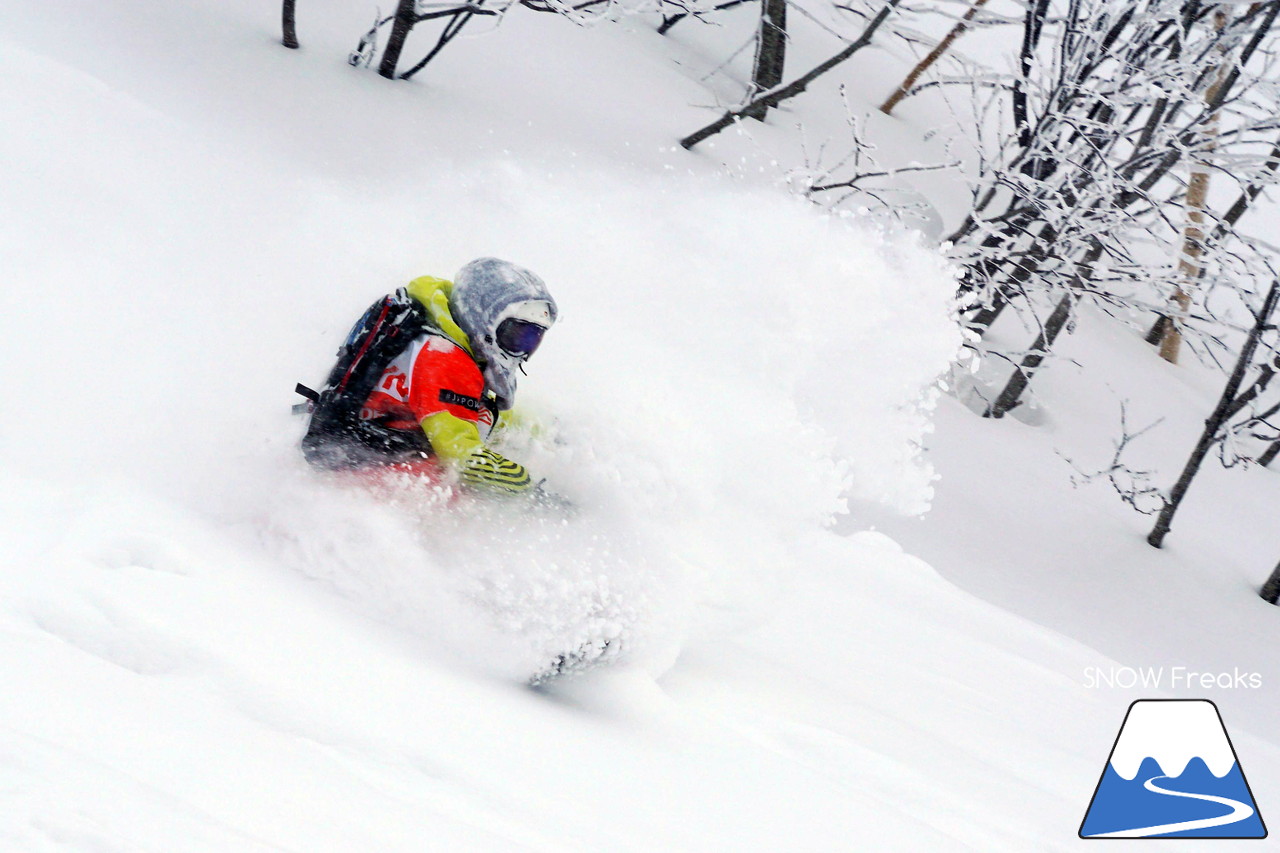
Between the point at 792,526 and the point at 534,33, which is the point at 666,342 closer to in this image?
the point at 792,526

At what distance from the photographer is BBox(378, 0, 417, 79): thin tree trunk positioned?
8.05 metres

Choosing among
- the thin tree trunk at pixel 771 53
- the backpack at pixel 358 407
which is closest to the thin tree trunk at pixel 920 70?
the thin tree trunk at pixel 771 53

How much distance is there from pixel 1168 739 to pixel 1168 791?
3.40ft

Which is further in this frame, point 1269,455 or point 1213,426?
point 1269,455

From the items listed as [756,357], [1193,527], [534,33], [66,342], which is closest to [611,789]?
[66,342]

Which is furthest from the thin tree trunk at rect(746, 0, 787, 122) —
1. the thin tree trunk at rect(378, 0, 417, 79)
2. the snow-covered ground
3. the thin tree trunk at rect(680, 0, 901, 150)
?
the thin tree trunk at rect(378, 0, 417, 79)

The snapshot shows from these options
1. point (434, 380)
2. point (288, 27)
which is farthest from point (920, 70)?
point (434, 380)

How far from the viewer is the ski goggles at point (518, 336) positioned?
3596mm

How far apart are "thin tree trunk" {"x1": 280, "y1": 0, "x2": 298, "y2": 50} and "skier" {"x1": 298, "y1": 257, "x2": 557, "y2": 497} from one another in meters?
5.31

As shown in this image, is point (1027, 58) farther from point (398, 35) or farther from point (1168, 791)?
point (1168, 791)

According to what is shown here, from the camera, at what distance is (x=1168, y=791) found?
12.1ft

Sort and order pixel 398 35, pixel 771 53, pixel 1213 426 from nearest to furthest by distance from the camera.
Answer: pixel 398 35
pixel 1213 426
pixel 771 53

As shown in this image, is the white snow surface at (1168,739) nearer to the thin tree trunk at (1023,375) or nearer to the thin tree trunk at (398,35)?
the thin tree trunk at (1023,375)

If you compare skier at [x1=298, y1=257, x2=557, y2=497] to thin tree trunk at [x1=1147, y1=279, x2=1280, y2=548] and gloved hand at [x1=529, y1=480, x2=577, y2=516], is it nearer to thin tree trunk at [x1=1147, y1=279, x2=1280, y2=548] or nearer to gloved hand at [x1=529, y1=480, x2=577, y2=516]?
gloved hand at [x1=529, y1=480, x2=577, y2=516]
